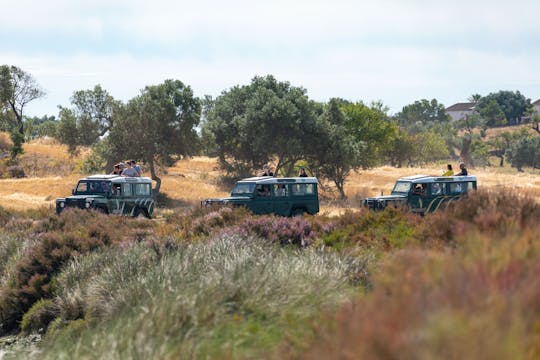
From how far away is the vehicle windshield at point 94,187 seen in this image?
26.5 meters

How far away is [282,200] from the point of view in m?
26.0

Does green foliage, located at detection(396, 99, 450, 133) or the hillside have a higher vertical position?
green foliage, located at detection(396, 99, 450, 133)

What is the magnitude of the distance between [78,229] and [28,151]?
54.8 metres

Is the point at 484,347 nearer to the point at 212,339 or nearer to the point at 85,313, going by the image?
the point at 212,339

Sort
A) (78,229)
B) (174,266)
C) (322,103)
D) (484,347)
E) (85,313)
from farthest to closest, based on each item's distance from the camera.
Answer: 1. (322,103)
2. (78,229)
3. (85,313)
4. (174,266)
5. (484,347)

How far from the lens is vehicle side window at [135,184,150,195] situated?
27.4m

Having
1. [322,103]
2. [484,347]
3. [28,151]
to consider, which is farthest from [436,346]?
[28,151]

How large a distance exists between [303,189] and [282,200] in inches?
41.6

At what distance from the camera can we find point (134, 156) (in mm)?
44344

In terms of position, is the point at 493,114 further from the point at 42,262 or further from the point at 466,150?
the point at 42,262

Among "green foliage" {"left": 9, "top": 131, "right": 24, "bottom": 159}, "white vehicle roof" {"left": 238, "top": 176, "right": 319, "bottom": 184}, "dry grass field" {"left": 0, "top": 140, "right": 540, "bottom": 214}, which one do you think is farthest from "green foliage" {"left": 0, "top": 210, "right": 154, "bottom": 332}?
"green foliage" {"left": 9, "top": 131, "right": 24, "bottom": 159}

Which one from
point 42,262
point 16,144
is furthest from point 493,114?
point 42,262

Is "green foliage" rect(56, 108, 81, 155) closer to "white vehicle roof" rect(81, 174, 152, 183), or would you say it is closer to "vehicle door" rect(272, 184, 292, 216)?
"white vehicle roof" rect(81, 174, 152, 183)

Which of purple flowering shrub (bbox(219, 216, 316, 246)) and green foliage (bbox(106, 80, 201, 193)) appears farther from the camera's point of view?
green foliage (bbox(106, 80, 201, 193))
